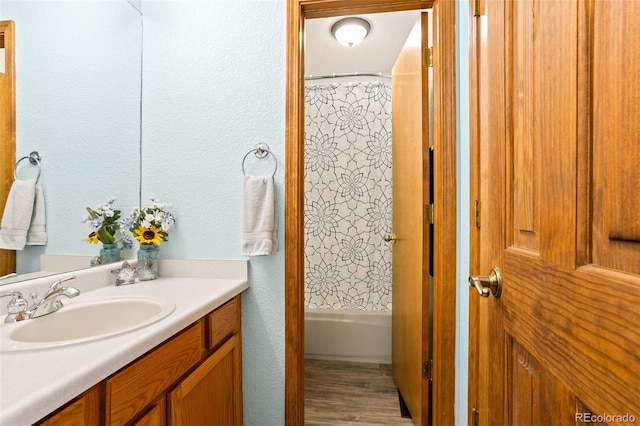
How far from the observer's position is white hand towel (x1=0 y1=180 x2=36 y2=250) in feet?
3.12

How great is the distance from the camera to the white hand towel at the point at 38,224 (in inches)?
41.2

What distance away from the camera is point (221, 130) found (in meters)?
1.45

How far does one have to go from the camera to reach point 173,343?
0.88m

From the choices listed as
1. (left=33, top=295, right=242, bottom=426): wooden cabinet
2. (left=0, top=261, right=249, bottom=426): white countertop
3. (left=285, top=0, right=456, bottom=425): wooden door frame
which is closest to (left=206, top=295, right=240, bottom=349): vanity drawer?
(left=33, top=295, right=242, bottom=426): wooden cabinet

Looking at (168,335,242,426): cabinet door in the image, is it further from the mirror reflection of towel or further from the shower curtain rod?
the shower curtain rod

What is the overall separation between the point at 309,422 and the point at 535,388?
1426 mm

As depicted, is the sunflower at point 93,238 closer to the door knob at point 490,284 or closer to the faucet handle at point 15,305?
the faucet handle at point 15,305

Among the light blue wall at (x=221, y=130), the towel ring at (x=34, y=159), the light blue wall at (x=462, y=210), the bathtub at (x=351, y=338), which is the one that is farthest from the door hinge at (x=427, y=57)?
the bathtub at (x=351, y=338)

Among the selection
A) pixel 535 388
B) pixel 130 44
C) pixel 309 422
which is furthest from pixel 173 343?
pixel 130 44

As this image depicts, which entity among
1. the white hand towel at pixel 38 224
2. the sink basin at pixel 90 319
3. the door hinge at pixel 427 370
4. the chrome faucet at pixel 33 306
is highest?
the white hand towel at pixel 38 224

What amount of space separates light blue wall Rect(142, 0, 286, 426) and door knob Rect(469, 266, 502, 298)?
860 mm

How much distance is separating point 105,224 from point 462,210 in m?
1.49

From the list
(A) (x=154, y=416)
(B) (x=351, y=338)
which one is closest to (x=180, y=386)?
(A) (x=154, y=416)

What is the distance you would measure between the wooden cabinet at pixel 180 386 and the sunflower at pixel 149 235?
430 millimetres
